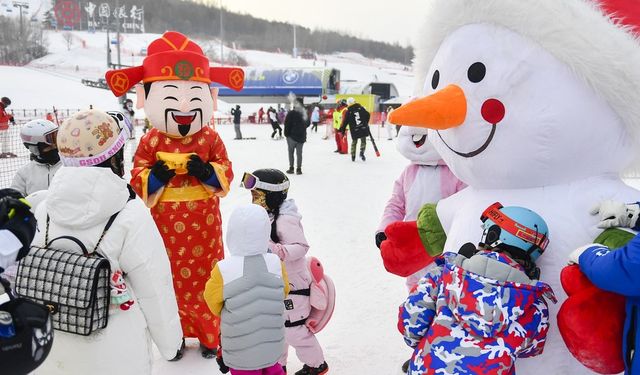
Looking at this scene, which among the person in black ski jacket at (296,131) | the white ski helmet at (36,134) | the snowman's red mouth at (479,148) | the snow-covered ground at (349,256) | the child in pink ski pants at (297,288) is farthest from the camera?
the person in black ski jacket at (296,131)

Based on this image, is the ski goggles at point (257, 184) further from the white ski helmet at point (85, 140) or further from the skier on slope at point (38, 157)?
the skier on slope at point (38, 157)

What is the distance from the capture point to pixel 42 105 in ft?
102

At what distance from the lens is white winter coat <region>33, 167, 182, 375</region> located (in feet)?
6.12

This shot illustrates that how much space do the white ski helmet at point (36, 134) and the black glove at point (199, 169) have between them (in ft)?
3.80

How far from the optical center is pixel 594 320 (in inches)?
61.6

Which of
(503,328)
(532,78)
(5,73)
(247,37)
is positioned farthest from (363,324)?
(247,37)

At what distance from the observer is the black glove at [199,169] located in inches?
117

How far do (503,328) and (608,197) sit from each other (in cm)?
66


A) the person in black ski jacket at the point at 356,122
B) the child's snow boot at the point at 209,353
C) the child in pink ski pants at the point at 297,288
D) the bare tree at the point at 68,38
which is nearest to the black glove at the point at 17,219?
the child in pink ski pants at the point at 297,288

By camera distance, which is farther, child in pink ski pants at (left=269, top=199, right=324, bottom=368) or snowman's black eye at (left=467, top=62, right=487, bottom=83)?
child in pink ski pants at (left=269, top=199, right=324, bottom=368)

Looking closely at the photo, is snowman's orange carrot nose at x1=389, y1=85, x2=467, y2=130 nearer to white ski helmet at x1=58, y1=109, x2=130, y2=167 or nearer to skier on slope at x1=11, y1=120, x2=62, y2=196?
white ski helmet at x1=58, y1=109, x2=130, y2=167

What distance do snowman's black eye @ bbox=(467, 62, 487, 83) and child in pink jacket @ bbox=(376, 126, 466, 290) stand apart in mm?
901

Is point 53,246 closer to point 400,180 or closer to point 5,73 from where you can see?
point 400,180

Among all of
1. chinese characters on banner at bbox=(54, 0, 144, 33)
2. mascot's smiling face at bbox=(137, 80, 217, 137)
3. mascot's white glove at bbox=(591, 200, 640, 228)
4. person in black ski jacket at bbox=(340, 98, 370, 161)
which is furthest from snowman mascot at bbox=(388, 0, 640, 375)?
chinese characters on banner at bbox=(54, 0, 144, 33)
